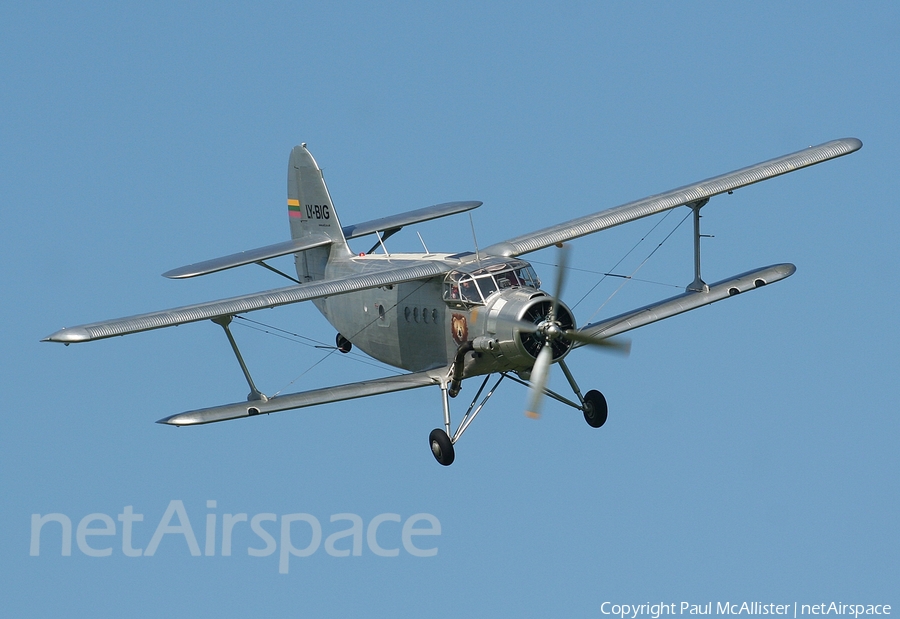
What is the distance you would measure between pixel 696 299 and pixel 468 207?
6508 mm

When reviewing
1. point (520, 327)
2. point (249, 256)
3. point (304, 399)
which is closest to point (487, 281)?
point (520, 327)

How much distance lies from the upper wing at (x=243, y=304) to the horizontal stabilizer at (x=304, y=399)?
161 centimetres

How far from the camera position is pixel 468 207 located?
35656mm

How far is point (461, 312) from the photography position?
28.5 m

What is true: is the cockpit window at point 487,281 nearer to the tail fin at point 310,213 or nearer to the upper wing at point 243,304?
the upper wing at point 243,304

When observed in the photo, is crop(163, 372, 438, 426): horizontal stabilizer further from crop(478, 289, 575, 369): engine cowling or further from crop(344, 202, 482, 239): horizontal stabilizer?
crop(344, 202, 482, 239): horizontal stabilizer

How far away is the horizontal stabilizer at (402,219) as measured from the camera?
34750 millimetres

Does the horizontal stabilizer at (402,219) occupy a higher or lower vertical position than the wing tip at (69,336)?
higher

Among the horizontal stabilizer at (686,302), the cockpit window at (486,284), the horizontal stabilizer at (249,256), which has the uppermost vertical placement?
the horizontal stabilizer at (249,256)

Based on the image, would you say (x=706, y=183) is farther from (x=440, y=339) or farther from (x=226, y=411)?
(x=226, y=411)

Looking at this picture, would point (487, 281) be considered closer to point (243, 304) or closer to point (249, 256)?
point (243, 304)

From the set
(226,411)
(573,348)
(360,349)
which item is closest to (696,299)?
(573,348)

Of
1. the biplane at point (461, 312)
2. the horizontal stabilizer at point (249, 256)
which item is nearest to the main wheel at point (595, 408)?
the biplane at point (461, 312)

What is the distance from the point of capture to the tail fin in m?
34.6
